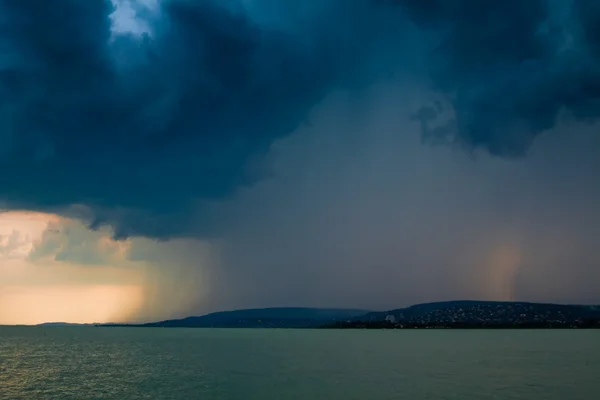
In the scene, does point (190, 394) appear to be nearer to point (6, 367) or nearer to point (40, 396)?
point (40, 396)

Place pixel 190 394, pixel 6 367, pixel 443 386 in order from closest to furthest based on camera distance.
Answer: pixel 190 394 < pixel 443 386 < pixel 6 367

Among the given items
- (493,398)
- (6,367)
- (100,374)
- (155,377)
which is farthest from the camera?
(6,367)

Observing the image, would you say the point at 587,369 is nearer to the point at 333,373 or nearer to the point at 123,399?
the point at 333,373

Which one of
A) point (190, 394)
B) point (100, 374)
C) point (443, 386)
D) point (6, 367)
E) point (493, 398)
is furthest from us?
point (6, 367)

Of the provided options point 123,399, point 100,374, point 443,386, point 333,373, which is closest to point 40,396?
point 123,399

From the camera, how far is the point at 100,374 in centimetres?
8956

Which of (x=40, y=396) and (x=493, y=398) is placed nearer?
(x=493, y=398)

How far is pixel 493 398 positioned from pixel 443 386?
35.1 feet

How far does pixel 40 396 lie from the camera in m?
64.1

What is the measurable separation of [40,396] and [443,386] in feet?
177

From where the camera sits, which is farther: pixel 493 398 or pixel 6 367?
pixel 6 367

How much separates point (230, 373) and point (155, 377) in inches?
511

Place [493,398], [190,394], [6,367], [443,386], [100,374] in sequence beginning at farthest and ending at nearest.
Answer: [6,367] → [100,374] → [443,386] → [190,394] → [493,398]

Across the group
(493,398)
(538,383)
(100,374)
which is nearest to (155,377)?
(100,374)
